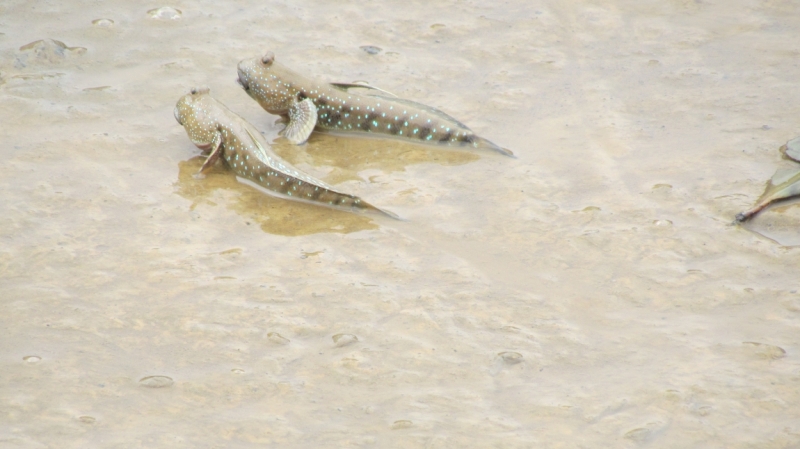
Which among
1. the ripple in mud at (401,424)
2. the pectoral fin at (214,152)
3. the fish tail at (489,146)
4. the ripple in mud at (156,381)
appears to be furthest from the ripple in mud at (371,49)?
the ripple in mud at (401,424)

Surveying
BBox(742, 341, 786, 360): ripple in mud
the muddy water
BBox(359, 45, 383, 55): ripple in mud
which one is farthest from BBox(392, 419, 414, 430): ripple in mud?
BBox(359, 45, 383, 55): ripple in mud

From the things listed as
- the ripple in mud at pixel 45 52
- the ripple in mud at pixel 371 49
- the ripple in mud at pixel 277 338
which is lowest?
the ripple in mud at pixel 277 338

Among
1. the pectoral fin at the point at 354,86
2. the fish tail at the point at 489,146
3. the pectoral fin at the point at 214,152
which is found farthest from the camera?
the pectoral fin at the point at 354,86

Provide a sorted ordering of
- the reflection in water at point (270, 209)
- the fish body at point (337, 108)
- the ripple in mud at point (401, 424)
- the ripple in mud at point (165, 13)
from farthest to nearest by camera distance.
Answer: the ripple in mud at point (165, 13)
the fish body at point (337, 108)
the reflection in water at point (270, 209)
the ripple in mud at point (401, 424)

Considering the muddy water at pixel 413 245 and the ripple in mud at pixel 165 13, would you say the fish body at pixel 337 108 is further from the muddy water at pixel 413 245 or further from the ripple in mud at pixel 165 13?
the ripple in mud at pixel 165 13

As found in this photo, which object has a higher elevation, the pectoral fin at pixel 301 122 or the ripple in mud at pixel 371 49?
the ripple in mud at pixel 371 49

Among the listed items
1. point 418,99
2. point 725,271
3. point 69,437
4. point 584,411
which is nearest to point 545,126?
point 418,99

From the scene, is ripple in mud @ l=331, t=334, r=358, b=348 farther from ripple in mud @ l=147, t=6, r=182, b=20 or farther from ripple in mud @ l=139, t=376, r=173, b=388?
ripple in mud @ l=147, t=6, r=182, b=20

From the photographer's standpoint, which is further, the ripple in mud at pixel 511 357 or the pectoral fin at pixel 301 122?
the pectoral fin at pixel 301 122
